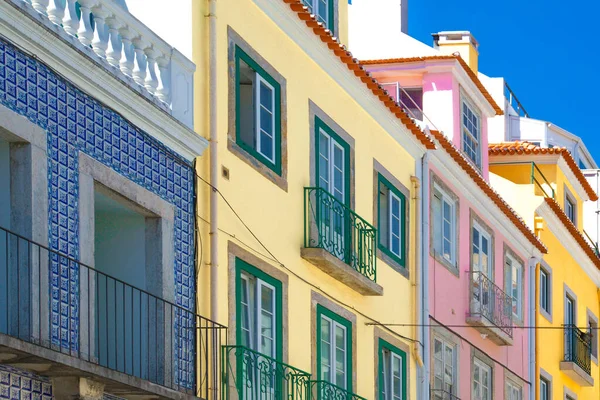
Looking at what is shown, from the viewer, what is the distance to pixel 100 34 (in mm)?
17312

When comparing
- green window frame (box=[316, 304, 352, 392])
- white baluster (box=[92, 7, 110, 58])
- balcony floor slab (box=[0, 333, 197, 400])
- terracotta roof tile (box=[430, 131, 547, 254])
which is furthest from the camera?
terracotta roof tile (box=[430, 131, 547, 254])

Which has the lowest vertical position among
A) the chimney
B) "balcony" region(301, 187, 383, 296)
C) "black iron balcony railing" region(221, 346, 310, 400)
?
"black iron balcony railing" region(221, 346, 310, 400)

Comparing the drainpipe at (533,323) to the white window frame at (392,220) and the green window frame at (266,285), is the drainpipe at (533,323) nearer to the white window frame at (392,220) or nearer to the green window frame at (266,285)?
the white window frame at (392,220)

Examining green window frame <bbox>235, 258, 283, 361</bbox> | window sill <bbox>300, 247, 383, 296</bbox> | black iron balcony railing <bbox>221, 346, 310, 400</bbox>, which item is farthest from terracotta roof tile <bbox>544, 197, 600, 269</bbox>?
black iron balcony railing <bbox>221, 346, 310, 400</bbox>

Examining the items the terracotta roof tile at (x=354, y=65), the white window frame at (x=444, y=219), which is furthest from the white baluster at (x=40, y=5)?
the white window frame at (x=444, y=219)

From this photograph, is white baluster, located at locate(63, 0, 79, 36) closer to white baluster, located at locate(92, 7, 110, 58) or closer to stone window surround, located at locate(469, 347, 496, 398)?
white baluster, located at locate(92, 7, 110, 58)

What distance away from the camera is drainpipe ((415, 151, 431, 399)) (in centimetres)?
2723

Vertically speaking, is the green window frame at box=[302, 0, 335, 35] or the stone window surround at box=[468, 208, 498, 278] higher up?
the green window frame at box=[302, 0, 335, 35]

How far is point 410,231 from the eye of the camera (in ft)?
89.9

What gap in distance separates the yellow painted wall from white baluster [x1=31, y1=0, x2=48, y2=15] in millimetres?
3476

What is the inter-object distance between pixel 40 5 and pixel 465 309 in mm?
15683

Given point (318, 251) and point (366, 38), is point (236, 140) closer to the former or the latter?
point (318, 251)

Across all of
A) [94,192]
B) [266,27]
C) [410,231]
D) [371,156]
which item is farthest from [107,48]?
[410,231]

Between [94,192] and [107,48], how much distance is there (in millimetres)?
A: 1422
